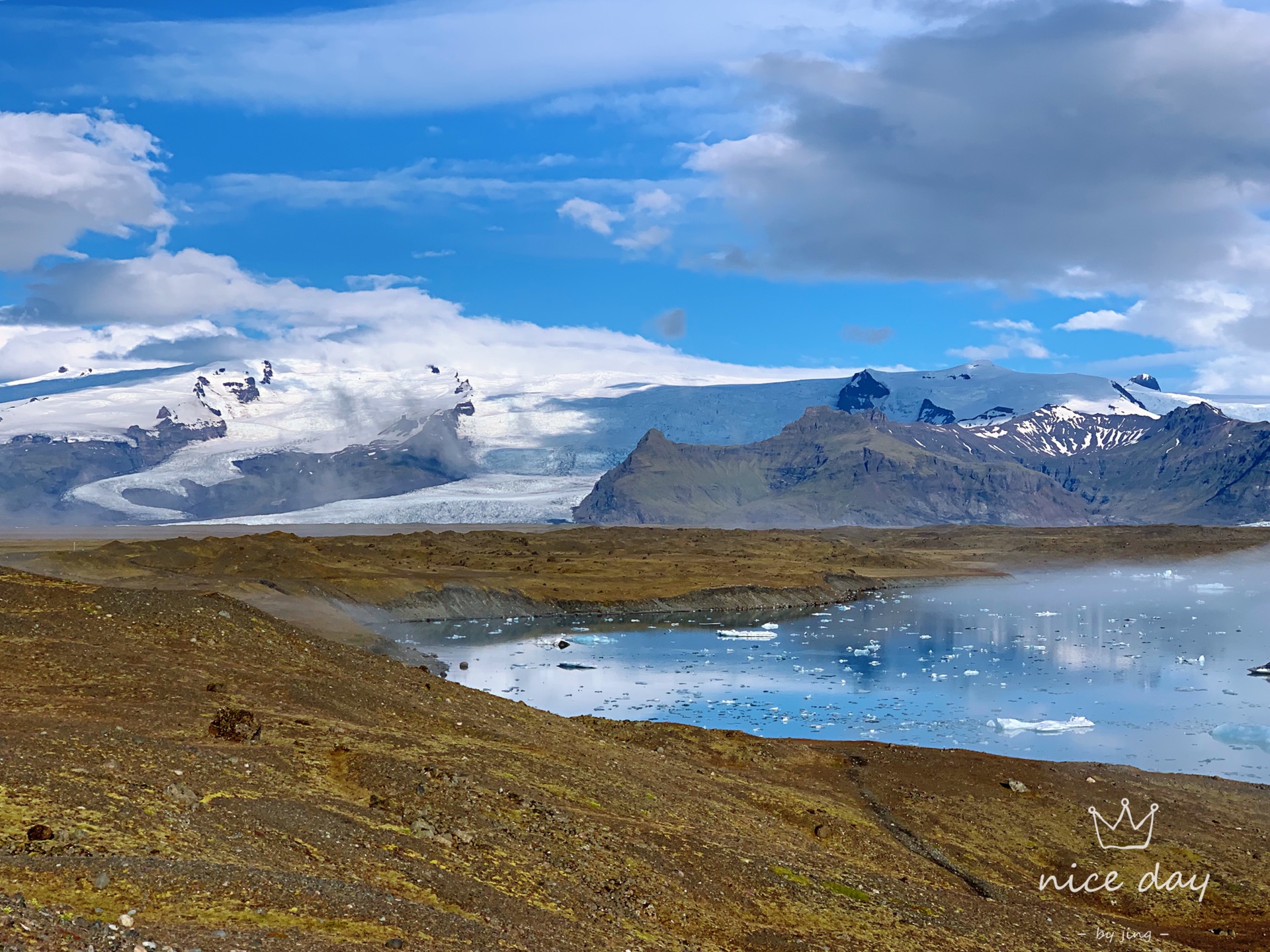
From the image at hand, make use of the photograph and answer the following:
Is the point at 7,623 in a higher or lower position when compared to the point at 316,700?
higher

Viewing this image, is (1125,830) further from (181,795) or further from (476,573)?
(476,573)

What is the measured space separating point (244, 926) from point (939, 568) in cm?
16344

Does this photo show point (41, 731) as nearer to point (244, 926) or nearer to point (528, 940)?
point (244, 926)

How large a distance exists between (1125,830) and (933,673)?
4040 centimetres

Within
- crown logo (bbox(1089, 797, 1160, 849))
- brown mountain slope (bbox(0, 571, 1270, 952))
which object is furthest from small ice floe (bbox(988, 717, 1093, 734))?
crown logo (bbox(1089, 797, 1160, 849))

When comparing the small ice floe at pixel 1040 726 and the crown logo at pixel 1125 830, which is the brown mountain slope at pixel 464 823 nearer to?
the crown logo at pixel 1125 830

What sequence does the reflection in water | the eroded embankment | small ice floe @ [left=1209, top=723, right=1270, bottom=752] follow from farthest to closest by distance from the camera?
the eroded embankment → the reflection in water → small ice floe @ [left=1209, top=723, right=1270, bottom=752]

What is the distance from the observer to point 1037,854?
28109mm

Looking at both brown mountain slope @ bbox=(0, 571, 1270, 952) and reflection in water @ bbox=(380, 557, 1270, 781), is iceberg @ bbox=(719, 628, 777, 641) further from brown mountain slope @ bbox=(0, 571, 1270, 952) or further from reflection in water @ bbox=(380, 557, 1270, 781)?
brown mountain slope @ bbox=(0, 571, 1270, 952)

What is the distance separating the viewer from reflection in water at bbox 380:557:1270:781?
49.0m

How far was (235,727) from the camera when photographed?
2053 centimetres

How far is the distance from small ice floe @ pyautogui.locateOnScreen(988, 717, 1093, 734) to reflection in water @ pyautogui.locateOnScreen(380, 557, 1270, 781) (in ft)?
0.31

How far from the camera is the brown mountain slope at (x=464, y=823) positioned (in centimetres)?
1361

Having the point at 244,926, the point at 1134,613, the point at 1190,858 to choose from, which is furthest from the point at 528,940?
the point at 1134,613
